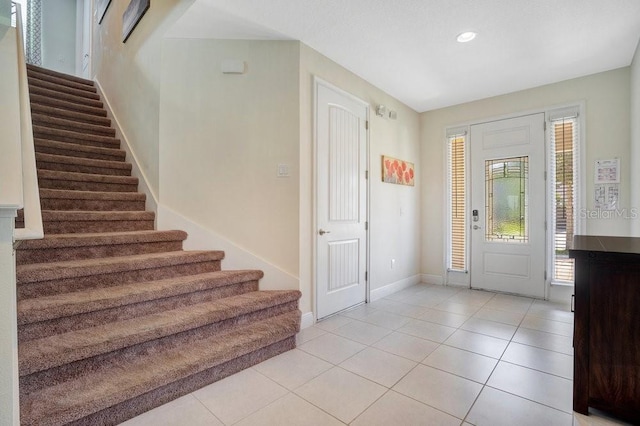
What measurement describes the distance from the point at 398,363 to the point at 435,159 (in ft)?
11.2

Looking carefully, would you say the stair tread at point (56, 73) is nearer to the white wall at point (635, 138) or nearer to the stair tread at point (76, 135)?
the stair tread at point (76, 135)

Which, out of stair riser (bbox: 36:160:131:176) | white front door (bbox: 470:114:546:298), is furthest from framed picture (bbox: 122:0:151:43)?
white front door (bbox: 470:114:546:298)

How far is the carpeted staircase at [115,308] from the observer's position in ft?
5.13

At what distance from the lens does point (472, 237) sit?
4.38m

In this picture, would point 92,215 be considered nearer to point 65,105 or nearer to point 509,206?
point 65,105

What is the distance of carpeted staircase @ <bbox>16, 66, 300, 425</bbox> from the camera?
156 centimetres

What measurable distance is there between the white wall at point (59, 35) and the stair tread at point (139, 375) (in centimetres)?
764

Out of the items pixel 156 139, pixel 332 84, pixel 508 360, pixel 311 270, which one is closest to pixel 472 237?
pixel 508 360

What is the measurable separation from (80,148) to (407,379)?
13.4 feet

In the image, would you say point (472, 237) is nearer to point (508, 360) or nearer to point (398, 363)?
point (508, 360)

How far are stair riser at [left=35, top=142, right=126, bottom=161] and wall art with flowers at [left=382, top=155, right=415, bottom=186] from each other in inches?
132

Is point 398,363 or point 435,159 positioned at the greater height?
point 435,159

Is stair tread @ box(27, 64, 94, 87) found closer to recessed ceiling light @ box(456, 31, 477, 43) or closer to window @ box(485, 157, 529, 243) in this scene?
recessed ceiling light @ box(456, 31, 477, 43)

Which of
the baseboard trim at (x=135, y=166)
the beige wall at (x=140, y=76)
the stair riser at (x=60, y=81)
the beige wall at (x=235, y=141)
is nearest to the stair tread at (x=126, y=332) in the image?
the beige wall at (x=235, y=141)
